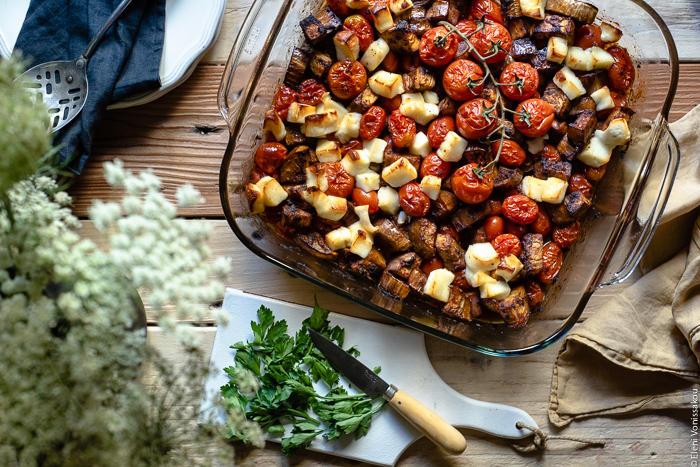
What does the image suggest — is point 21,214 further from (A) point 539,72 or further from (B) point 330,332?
(A) point 539,72

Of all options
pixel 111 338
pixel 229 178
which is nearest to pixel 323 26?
pixel 229 178

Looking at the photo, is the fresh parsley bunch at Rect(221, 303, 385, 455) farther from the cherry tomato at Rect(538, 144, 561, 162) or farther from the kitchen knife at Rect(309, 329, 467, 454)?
the cherry tomato at Rect(538, 144, 561, 162)

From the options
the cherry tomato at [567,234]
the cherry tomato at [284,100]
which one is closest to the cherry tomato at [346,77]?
the cherry tomato at [284,100]

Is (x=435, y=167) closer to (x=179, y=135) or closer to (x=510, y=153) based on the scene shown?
(x=510, y=153)

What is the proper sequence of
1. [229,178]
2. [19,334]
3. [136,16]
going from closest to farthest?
[19,334], [229,178], [136,16]

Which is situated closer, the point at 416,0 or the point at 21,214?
the point at 21,214

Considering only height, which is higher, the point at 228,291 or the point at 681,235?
the point at 681,235
